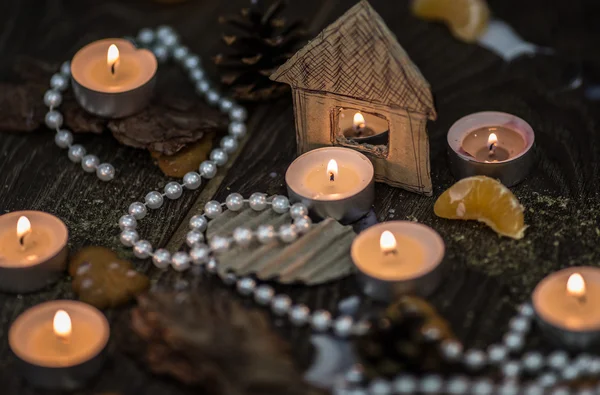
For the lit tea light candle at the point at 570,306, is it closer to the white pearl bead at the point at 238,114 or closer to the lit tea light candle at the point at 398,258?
the lit tea light candle at the point at 398,258

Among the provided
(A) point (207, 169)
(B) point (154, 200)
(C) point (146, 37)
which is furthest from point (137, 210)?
(C) point (146, 37)

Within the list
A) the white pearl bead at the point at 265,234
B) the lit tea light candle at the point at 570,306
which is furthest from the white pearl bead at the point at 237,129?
the lit tea light candle at the point at 570,306

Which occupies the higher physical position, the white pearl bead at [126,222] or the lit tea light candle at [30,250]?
the lit tea light candle at [30,250]

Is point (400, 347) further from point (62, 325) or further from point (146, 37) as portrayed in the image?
point (146, 37)

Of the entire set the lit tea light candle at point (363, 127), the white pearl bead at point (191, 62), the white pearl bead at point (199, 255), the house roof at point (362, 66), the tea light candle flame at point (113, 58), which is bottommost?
the white pearl bead at point (199, 255)

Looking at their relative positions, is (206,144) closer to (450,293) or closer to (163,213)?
(163,213)

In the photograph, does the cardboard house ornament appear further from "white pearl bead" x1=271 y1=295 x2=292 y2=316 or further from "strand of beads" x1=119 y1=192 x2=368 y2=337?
"white pearl bead" x1=271 y1=295 x2=292 y2=316
